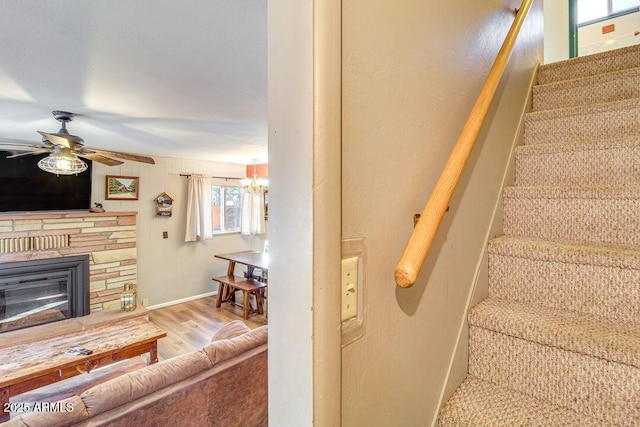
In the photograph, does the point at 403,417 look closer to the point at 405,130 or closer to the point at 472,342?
the point at 472,342

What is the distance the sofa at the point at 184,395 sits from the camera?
4.38ft

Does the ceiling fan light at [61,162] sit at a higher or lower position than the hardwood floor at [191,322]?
higher

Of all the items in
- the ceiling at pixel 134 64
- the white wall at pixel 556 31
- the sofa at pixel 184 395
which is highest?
the white wall at pixel 556 31

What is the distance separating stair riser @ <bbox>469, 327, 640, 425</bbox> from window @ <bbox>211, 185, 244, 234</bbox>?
5.32 metres

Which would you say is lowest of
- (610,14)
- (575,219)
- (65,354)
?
(65,354)

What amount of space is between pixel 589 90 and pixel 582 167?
0.65m

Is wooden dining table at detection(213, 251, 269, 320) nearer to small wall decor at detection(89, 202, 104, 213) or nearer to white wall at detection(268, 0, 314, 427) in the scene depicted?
small wall decor at detection(89, 202, 104, 213)

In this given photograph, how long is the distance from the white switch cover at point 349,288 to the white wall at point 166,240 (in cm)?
496

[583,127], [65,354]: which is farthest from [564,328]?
[65,354]

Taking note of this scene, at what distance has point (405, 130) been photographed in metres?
0.71

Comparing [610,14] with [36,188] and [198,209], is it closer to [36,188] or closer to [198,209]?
[198,209]

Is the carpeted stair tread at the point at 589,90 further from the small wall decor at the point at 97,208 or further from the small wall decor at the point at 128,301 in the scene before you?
the small wall decor at the point at 97,208

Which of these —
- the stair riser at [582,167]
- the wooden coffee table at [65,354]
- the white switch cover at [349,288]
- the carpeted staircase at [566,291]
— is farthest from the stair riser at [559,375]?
the wooden coffee table at [65,354]

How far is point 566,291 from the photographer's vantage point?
3.51ft
